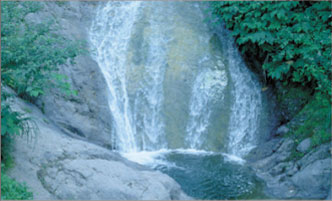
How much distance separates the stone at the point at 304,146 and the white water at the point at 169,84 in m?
1.36

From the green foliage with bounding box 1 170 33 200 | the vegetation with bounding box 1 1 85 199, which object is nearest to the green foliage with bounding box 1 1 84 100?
the vegetation with bounding box 1 1 85 199

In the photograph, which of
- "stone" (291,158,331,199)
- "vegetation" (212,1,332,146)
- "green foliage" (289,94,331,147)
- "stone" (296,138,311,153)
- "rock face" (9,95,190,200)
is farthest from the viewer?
"vegetation" (212,1,332,146)

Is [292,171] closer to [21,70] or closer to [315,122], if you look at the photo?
[315,122]

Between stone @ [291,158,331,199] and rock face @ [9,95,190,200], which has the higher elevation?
rock face @ [9,95,190,200]

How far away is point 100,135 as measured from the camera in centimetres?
831

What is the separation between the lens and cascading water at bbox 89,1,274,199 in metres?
8.84

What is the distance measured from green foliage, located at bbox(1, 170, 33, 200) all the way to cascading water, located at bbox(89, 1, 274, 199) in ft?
11.8

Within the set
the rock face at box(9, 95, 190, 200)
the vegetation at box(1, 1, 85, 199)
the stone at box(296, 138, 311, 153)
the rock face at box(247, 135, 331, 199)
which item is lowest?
the rock face at box(247, 135, 331, 199)

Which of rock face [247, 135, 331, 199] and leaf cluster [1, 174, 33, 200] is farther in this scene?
rock face [247, 135, 331, 199]

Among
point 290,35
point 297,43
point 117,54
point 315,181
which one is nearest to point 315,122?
point 315,181

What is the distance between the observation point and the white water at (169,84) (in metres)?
8.90

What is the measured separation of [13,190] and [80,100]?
388 centimetres

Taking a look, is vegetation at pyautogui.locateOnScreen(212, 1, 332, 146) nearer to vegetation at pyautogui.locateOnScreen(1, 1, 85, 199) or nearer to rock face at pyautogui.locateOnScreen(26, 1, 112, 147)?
rock face at pyautogui.locateOnScreen(26, 1, 112, 147)

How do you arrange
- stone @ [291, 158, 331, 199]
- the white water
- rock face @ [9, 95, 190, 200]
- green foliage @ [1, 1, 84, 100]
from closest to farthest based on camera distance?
green foliage @ [1, 1, 84, 100] → rock face @ [9, 95, 190, 200] → stone @ [291, 158, 331, 199] → the white water
